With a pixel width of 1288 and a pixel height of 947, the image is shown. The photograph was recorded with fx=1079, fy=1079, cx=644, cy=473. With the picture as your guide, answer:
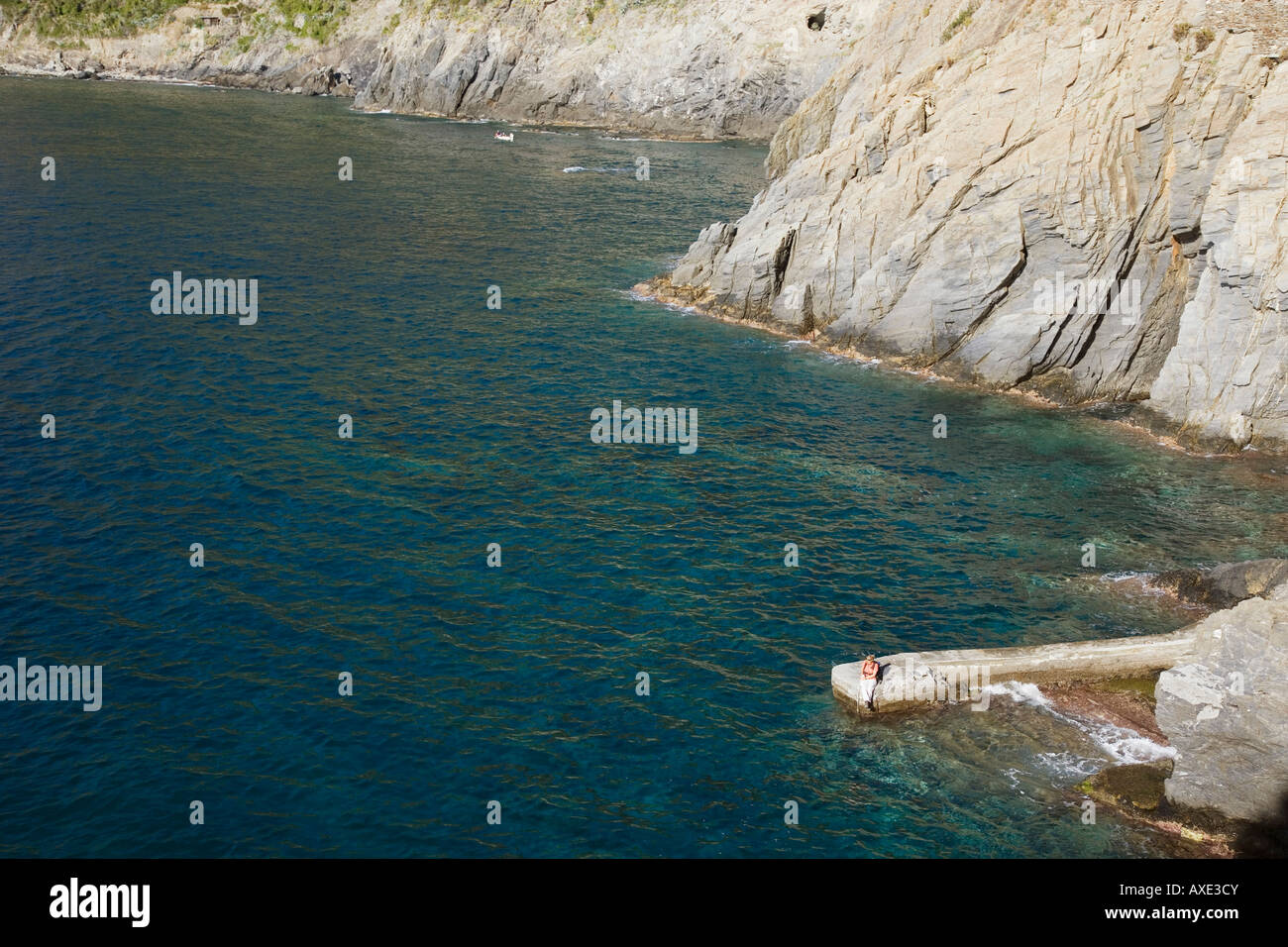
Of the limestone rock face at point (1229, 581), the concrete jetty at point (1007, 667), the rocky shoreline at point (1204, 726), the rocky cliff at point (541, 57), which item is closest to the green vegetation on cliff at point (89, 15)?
the rocky cliff at point (541, 57)

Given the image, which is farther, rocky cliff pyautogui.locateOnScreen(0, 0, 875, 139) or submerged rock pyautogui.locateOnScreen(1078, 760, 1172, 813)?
rocky cliff pyautogui.locateOnScreen(0, 0, 875, 139)

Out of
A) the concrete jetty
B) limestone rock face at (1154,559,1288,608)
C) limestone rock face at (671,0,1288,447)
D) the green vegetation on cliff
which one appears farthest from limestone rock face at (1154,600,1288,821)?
the green vegetation on cliff

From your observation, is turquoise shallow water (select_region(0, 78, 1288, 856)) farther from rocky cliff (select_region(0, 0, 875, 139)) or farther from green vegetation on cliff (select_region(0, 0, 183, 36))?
green vegetation on cliff (select_region(0, 0, 183, 36))

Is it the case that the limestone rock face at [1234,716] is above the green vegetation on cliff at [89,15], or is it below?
below

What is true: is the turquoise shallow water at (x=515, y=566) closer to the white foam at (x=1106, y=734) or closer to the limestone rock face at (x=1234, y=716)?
the white foam at (x=1106, y=734)
